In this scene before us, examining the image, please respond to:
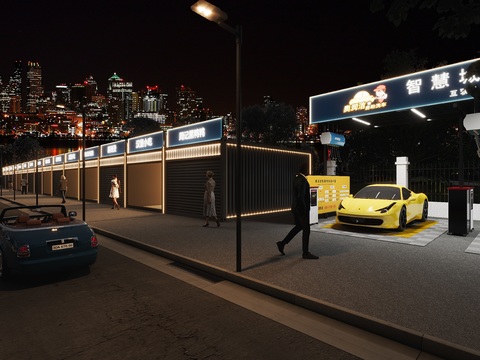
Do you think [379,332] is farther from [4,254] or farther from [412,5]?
[4,254]

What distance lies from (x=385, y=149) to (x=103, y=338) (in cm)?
3059

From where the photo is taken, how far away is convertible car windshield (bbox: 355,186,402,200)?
33.8 feet

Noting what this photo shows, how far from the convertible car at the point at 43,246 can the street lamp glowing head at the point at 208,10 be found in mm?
4371

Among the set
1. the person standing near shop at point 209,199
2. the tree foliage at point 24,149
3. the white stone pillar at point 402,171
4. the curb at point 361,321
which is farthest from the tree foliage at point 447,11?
the tree foliage at point 24,149

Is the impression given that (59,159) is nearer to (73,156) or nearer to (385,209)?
(73,156)

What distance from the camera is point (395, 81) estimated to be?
12.0 m

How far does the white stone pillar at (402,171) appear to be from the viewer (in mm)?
13797

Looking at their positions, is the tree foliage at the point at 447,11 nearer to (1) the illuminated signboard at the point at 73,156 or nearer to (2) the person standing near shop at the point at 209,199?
(2) the person standing near shop at the point at 209,199

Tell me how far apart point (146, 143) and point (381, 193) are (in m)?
12.1

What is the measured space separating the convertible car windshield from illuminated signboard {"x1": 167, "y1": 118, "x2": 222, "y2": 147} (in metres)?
5.73

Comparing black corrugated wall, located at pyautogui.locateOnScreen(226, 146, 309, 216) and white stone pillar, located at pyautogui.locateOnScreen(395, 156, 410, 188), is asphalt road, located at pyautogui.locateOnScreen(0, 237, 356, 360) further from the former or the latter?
white stone pillar, located at pyautogui.locateOnScreen(395, 156, 410, 188)

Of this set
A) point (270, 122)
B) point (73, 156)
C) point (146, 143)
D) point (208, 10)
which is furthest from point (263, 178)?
point (270, 122)

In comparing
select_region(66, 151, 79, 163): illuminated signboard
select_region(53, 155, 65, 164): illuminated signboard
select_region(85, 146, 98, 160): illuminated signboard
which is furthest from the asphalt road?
select_region(53, 155, 65, 164): illuminated signboard

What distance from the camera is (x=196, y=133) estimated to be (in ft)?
45.8
